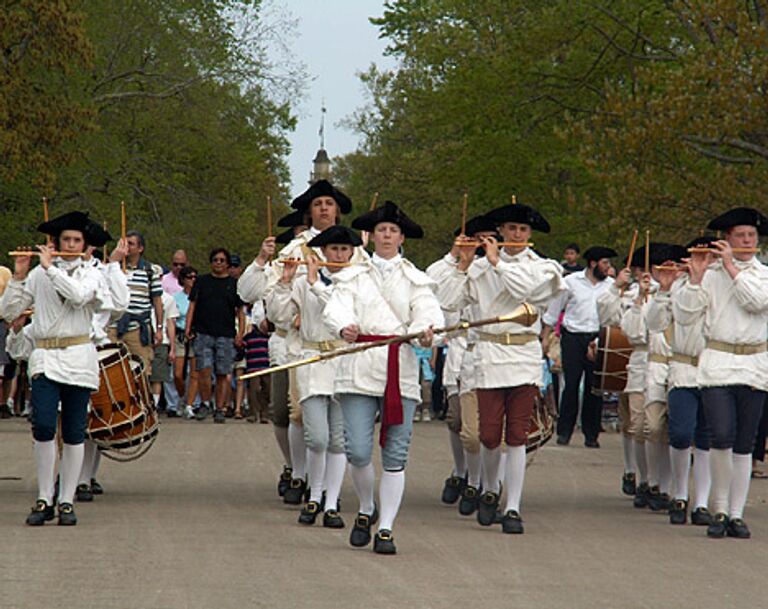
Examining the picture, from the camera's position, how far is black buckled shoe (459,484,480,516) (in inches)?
567

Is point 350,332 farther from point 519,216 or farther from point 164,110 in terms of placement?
point 164,110

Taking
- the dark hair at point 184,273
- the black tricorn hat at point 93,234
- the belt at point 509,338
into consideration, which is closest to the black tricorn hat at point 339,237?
the belt at point 509,338

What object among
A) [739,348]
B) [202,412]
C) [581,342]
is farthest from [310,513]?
[202,412]

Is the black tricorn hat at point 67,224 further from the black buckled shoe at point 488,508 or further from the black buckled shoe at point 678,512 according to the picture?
the black buckled shoe at point 678,512

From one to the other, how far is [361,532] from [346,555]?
0.42 metres

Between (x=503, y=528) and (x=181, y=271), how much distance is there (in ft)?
49.7

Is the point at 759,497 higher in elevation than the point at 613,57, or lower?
lower

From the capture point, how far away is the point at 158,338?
19094 millimetres

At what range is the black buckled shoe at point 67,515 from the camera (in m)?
12.9

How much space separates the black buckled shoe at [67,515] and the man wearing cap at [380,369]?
2050 mm

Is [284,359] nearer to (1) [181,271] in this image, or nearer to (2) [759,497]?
(2) [759,497]

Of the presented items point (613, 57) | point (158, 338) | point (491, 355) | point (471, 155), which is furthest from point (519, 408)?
point (471, 155)

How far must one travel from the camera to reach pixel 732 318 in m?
13.2

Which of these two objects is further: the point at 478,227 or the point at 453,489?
the point at 453,489
